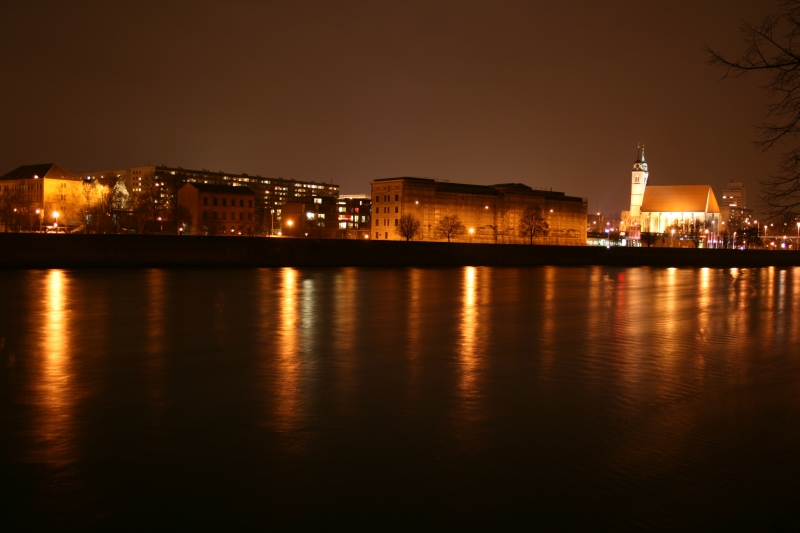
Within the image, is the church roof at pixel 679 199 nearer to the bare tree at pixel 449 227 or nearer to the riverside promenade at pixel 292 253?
the bare tree at pixel 449 227

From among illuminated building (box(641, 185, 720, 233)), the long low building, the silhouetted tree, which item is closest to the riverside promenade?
the long low building

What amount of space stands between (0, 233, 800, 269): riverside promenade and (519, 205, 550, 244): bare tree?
32314 mm

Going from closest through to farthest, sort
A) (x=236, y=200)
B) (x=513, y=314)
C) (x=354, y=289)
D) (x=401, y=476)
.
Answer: (x=401, y=476)
(x=513, y=314)
(x=354, y=289)
(x=236, y=200)

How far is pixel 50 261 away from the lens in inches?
1932

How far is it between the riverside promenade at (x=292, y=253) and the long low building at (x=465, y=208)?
3500 cm

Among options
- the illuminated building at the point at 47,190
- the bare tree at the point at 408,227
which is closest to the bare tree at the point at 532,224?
the bare tree at the point at 408,227

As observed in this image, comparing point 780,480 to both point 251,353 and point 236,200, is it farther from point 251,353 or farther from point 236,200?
point 236,200

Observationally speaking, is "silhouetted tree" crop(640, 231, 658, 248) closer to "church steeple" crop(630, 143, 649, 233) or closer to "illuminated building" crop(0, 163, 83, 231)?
"church steeple" crop(630, 143, 649, 233)

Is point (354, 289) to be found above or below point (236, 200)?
below

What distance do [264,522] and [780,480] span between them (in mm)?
5606

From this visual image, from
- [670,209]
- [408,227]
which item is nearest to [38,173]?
[408,227]

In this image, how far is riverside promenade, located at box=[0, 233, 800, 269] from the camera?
162ft

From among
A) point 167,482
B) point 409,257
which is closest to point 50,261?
point 409,257

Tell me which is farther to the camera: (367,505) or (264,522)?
(367,505)
